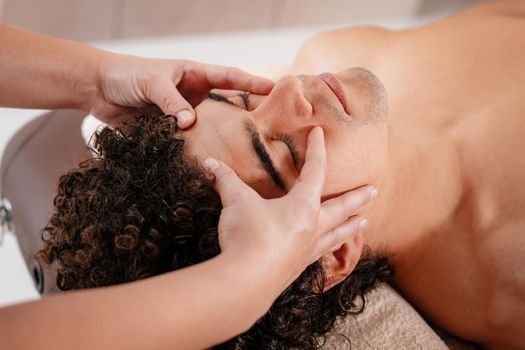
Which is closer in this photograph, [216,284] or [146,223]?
[216,284]

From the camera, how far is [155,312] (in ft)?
2.73

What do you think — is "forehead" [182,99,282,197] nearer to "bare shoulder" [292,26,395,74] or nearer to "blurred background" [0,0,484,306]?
"bare shoulder" [292,26,395,74]

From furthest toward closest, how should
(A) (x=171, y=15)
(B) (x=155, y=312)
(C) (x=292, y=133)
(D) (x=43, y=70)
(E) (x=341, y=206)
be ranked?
(A) (x=171, y=15) → (D) (x=43, y=70) → (C) (x=292, y=133) → (E) (x=341, y=206) → (B) (x=155, y=312)

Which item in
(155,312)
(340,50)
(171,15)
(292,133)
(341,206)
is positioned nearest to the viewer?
(155,312)

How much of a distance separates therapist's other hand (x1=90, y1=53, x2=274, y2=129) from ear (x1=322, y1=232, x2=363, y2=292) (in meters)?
0.37

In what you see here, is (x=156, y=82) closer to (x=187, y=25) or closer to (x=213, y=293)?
(x=213, y=293)

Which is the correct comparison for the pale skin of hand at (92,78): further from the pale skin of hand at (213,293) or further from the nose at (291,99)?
the pale skin of hand at (213,293)

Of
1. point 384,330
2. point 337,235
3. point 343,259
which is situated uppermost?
point 337,235

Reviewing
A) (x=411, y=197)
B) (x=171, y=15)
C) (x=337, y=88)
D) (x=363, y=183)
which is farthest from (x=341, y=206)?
(x=171, y=15)

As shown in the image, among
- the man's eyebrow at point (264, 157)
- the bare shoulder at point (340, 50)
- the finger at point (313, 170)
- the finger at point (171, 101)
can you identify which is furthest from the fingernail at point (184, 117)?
the bare shoulder at point (340, 50)

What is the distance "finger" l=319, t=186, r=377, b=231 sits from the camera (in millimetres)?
1064

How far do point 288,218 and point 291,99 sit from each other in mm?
334

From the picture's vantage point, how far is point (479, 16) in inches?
71.5

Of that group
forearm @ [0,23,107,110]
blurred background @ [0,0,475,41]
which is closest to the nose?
forearm @ [0,23,107,110]
